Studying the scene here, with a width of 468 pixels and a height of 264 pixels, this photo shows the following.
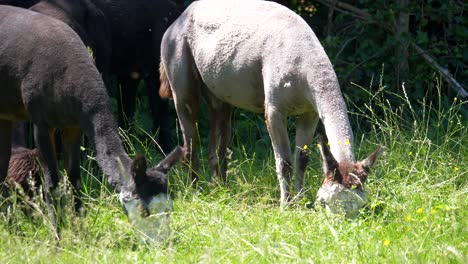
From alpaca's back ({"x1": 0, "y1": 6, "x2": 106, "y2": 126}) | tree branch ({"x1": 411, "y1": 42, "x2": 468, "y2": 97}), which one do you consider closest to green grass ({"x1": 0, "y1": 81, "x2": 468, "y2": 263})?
alpaca's back ({"x1": 0, "y1": 6, "x2": 106, "y2": 126})

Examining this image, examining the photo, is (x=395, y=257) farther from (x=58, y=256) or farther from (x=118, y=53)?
(x=118, y=53)

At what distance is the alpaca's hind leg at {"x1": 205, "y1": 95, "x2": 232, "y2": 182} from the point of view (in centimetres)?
938

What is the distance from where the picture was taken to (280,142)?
27.2 ft

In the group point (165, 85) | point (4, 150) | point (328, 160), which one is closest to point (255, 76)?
point (165, 85)

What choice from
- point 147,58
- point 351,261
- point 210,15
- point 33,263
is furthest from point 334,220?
point 147,58

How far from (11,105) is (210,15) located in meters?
2.13

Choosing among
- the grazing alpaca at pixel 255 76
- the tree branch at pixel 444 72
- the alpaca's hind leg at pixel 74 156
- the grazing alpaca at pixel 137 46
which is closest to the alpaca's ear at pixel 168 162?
the alpaca's hind leg at pixel 74 156

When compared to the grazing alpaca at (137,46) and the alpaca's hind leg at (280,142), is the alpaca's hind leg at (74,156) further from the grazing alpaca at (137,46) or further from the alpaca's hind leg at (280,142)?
the grazing alpaca at (137,46)

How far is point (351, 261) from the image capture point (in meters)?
5.91

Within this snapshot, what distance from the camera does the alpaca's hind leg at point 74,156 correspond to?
7535mm

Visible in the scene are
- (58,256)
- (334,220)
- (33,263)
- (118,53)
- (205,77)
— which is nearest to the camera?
(33,263)

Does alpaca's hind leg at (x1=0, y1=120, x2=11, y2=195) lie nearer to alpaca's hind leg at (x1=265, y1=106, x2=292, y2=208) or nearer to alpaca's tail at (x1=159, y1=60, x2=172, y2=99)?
alpaca's tail at (x1=159, y1=60, x2=172, y2=99)

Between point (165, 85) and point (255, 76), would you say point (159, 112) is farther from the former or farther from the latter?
point (255, 76)

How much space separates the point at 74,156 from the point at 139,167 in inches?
43.3
